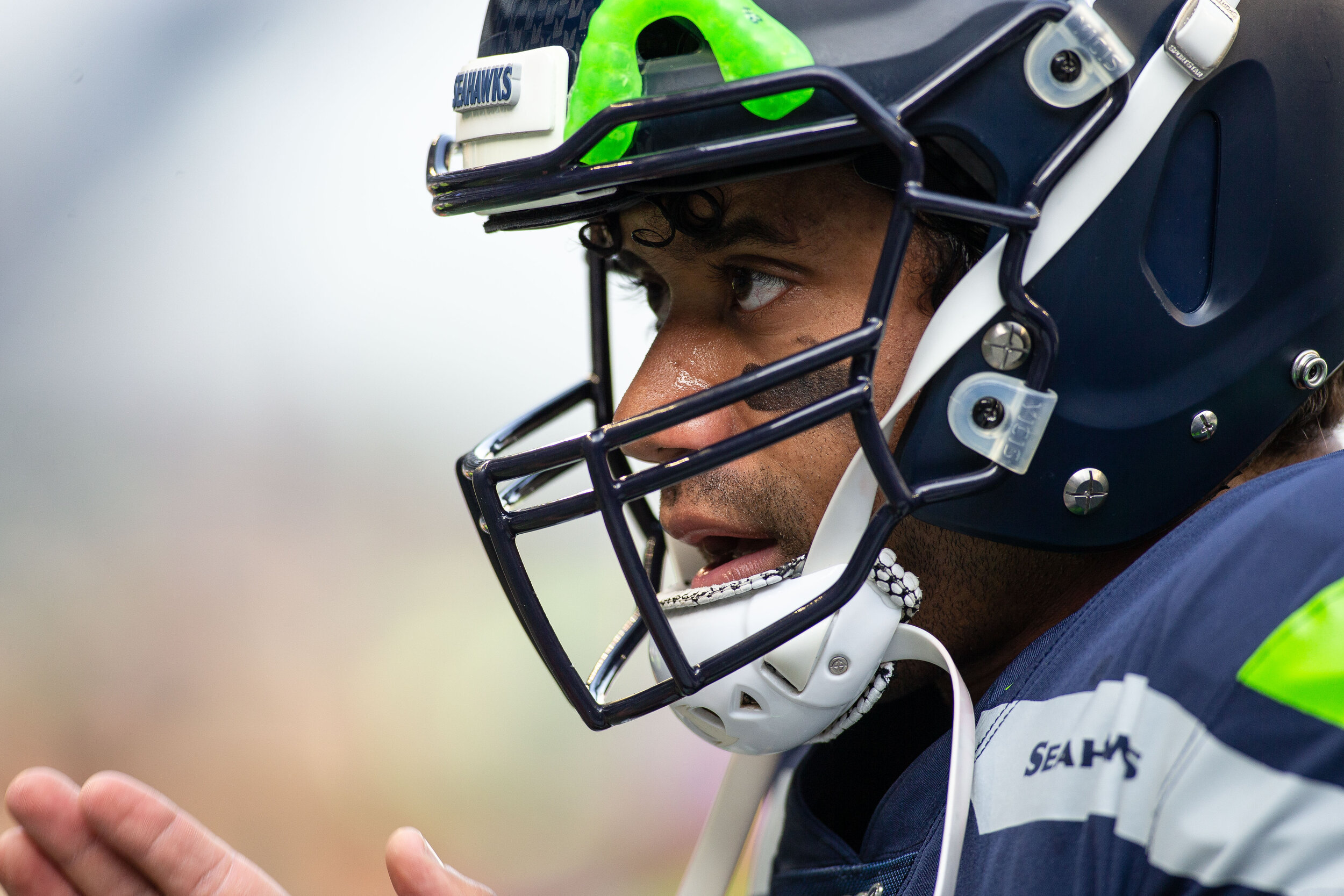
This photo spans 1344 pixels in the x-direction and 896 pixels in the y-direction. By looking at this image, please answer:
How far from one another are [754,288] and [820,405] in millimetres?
156

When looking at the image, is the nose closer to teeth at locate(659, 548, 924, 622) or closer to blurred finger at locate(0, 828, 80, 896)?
teeth at locate(659, 548, 924, 622)

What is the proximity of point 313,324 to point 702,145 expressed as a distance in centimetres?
118

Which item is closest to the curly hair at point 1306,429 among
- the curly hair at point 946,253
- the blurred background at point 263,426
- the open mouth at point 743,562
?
the curly hair at point 946,253

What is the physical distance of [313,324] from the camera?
5.56 ft

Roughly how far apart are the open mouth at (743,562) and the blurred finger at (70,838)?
0.39m

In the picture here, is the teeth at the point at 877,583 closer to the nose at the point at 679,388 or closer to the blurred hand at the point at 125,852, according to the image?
the nose at the point at 679,388

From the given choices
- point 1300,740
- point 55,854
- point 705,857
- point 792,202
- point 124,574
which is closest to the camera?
point 1300,740

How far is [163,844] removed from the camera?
0.61 metres

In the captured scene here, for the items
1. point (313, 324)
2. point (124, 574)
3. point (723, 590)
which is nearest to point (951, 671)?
point (723, 590)

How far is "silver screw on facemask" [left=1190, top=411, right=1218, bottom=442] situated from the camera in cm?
70

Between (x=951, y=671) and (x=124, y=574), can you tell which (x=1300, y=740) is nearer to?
(x=951, y=671)

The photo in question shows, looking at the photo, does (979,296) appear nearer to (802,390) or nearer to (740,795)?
(802,390)

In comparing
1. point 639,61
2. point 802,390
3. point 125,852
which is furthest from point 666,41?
point 125,852

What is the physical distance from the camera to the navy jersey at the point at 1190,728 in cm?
46
